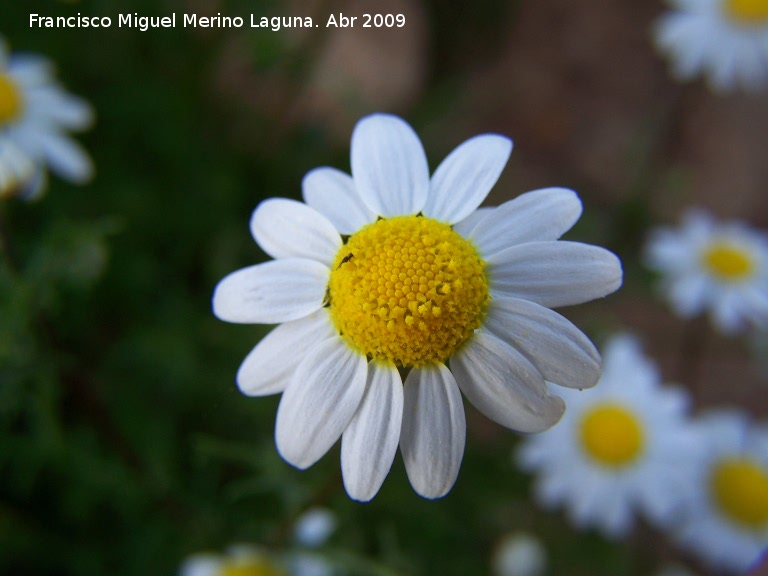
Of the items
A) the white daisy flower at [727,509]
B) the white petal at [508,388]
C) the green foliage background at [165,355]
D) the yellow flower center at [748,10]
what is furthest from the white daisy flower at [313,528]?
the yellow flower center at [748,10]

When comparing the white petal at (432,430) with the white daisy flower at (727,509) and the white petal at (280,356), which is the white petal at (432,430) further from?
the white daisy flower at (727,509)

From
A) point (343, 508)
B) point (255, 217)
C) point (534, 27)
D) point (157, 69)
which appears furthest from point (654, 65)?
point (255, 217)

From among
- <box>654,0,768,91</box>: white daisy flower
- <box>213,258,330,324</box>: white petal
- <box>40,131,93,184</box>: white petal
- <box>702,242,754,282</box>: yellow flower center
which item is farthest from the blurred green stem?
<box>654,0,768,91</box>: white daisy flower

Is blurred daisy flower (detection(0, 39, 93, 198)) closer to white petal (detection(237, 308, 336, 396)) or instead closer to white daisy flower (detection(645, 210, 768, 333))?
white petal (detection(237, 308, 336, 396))

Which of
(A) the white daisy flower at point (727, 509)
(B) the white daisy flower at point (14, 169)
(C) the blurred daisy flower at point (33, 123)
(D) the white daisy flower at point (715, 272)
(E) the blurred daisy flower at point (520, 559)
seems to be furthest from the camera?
(D) the white daisy flower at point (715, 272)

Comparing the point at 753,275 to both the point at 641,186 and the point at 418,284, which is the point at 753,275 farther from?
the point at 418,284
